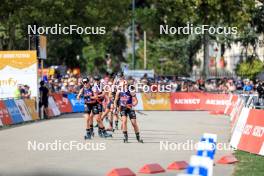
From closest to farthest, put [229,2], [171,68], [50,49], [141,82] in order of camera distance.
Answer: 1. [229,2]
2. [141,82]
3. [171,68]
4. [50,49]

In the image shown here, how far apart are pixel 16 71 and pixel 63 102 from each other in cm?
558

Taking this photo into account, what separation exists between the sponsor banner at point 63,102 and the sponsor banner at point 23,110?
5.62 metres

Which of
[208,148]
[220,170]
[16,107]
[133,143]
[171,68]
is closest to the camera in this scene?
[208,148]

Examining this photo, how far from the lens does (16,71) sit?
3362 centimetres

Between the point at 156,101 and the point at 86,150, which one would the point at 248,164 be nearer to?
the point at 86,150

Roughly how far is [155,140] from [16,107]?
990 centimetres

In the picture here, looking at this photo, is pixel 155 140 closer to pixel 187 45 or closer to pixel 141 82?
pixel 141 82

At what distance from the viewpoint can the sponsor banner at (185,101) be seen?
43344 mm

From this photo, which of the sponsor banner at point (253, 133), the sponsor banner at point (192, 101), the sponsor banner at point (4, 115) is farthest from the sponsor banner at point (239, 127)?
the sponsor banner at point (192, 101)

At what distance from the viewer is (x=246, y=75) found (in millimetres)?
59031

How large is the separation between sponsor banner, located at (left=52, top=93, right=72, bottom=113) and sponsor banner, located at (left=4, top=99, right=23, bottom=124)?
7.01 m

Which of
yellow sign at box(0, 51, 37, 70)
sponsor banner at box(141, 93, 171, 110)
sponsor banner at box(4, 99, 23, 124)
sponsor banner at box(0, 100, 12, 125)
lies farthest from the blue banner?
sponsor banner at box(0, 100, 12, 125)

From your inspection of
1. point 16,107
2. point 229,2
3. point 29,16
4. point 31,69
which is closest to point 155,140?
point 16,107

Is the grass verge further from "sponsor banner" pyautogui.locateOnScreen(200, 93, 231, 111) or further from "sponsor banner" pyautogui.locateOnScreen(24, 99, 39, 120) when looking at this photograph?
"sponsor banner" pyautogui.locateOnScreen(200, 93, 231, 111)
